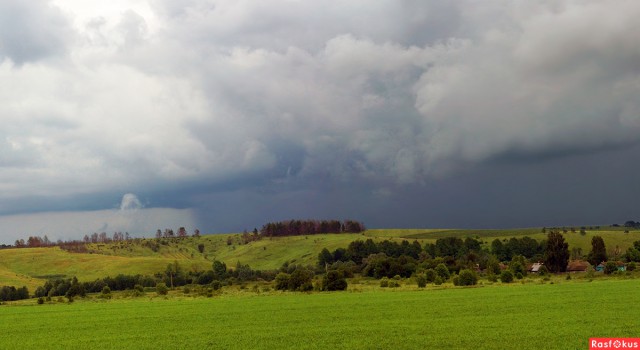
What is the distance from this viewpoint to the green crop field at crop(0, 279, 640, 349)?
39219mm

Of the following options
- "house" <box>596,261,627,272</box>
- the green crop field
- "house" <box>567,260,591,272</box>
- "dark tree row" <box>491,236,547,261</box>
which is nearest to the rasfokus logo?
the green crop field

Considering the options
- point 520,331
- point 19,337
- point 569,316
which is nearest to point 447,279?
point 569,316

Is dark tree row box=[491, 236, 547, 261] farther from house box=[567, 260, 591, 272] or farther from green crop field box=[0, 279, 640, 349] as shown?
green crop field box=[0, 279, 640, 349]

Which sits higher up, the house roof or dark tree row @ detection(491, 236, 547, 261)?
dark tree row @ detection(491, 236, 547, 261)

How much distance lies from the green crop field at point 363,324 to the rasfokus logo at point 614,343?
0.71 metres

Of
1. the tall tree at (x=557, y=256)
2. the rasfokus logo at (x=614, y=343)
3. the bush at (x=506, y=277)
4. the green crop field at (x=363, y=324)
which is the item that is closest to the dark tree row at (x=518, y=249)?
the tall tree at (x=557, y=256)

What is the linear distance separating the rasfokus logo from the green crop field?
71 centimetres

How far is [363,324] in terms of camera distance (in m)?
49.1

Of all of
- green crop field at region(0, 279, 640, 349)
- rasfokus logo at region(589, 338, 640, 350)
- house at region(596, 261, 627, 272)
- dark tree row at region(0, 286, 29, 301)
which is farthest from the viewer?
dark tree row at region(0, 286, 29, 301)

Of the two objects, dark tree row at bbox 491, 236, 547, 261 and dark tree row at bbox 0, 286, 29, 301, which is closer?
dark tree row at bbox 0, 286, 29, 301

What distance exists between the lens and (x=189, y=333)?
48.1 m

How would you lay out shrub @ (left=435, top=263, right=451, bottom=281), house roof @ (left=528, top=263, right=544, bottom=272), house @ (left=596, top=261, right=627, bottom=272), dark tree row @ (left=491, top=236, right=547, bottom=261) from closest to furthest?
shrub @ (left=435, top=263, right=451, bottom=281) < house @ (left=596, top=261, right=627, bottom=272) < house roof @ (left=528, top=263, right=544, bottom=272) < dark tree row @ (left=491, top=236, right=547, bottom=261)

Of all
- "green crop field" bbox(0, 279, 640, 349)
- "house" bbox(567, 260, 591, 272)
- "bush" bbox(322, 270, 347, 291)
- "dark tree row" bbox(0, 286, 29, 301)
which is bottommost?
"house" bbox(567, 260, 591, 272)

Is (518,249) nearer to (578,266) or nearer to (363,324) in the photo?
(578,266)
